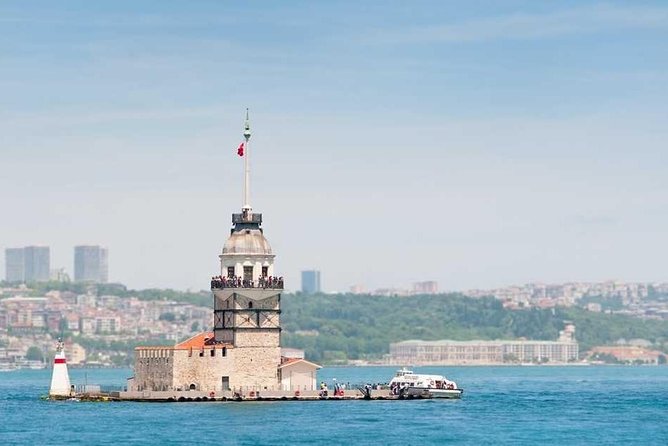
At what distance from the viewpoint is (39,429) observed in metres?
110

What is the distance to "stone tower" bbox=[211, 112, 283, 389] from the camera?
12462cm

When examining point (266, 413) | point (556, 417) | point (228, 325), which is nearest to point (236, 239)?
point (228, 325)

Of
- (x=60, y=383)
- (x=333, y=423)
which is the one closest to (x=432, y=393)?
(x=60, y=383)

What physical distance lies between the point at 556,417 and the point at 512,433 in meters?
15.7

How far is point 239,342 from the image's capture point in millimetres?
124562

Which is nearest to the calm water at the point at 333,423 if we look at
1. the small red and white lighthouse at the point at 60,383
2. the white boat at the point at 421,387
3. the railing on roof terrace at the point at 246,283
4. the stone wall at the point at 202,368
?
the white boat at the point at 421,387

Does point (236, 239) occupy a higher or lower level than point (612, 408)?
higher

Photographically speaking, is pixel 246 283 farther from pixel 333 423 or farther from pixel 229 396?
pixel 333 423

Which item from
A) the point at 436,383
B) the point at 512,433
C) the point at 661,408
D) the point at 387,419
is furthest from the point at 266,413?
the point at 661,408

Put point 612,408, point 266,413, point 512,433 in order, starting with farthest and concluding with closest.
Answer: point 612,408, point 266,413, point 512,433

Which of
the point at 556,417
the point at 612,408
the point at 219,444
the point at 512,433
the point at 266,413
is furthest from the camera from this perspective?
the point at 612,408

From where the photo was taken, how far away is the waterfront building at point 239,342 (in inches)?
4879

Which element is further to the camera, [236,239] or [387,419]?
[236,239]

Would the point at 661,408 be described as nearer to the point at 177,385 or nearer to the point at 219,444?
the point at 177,385
